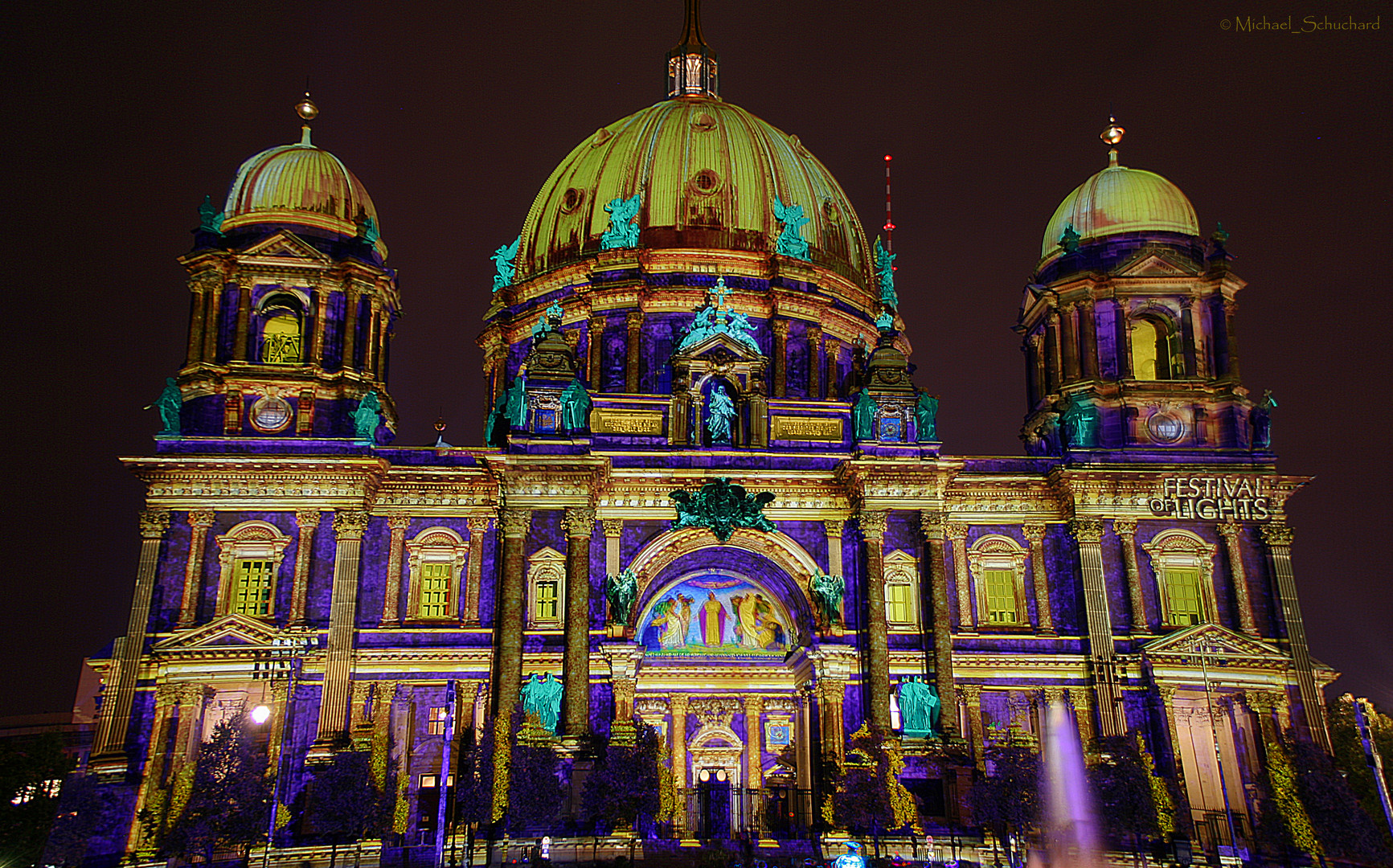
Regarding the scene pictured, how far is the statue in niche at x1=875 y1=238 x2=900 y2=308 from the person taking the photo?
60969 mm

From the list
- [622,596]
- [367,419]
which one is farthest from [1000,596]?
[367,419]

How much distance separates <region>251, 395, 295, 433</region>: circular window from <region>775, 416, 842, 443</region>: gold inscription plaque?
63.7ft

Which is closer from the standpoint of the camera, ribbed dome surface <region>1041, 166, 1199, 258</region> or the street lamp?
the street lamp

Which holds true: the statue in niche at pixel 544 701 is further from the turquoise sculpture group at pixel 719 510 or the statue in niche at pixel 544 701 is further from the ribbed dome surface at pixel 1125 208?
the ribbed dome surface at pixel 1125 208

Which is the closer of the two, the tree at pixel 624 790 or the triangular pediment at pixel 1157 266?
the tree at pixel 624 790

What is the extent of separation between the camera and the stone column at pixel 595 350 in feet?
178

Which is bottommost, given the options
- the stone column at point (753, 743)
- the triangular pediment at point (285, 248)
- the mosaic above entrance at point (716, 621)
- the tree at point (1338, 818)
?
the tree at point (1338, 818)

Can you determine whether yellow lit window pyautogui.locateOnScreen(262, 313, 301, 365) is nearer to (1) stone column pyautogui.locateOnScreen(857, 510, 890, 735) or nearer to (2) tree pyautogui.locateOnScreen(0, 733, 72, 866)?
(2) tree pyautogui.locateOnScreen(0, 733, 72, 866)

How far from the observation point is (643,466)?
46.6 metres

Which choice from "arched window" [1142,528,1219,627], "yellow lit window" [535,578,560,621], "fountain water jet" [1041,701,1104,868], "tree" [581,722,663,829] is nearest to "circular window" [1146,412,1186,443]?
"arched window" [1142,528,1219,627]

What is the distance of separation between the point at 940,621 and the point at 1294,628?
13753 mm

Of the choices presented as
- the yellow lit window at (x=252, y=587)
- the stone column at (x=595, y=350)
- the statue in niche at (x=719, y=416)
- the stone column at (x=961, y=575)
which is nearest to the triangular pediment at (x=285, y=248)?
the stone column at (x=595, y=350)

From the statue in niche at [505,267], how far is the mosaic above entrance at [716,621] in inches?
801

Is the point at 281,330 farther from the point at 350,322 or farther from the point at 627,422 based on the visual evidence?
the point at 627,422
